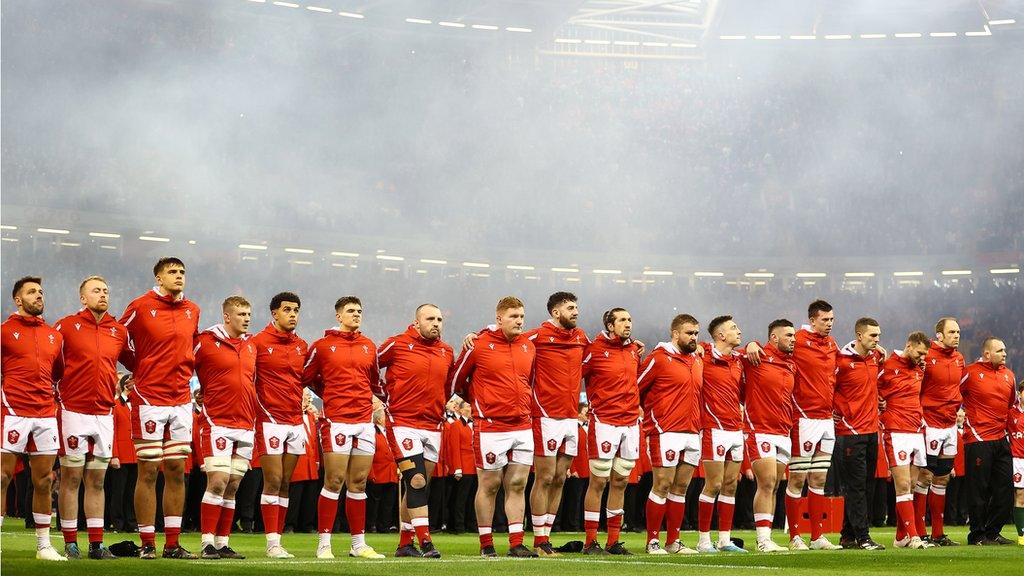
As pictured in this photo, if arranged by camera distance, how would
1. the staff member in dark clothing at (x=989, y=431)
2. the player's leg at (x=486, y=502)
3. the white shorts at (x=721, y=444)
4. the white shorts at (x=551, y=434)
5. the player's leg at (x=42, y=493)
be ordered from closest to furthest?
1. the player's leg at (x=42, y=493)
2. the player's leg at (x=486, y=502)
3. the white shorts at (x=551, y=434)
4. the white shorts at (x=721, y=444)
5. the staff member in dark clothing at (x=989, y=431)

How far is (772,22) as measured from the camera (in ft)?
118

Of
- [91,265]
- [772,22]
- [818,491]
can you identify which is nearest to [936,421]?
[818,491]

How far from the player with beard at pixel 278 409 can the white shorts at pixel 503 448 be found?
1.50 m

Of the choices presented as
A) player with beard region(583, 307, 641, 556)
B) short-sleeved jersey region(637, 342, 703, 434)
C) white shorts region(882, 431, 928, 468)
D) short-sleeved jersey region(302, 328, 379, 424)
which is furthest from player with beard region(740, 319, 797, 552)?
short-sleeved jersey region(302, 328, 379, 424)

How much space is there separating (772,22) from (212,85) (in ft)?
51.6

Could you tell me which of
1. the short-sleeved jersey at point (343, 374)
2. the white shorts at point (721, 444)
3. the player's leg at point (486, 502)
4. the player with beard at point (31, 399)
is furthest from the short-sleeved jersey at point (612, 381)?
the player with beard at point (31, 399)

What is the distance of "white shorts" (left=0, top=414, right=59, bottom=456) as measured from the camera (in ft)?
30.7

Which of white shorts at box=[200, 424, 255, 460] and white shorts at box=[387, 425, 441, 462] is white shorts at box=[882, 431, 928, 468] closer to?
white shorts at box=[387, 425, 441, 462]

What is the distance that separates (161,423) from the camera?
31.9 ft

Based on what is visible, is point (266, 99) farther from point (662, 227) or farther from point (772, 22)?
point (772, 22)

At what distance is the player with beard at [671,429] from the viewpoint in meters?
11.5

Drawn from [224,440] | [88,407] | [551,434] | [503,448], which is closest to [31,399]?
[88,407]

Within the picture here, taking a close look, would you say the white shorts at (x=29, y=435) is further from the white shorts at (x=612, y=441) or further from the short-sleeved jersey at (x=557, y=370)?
the white shorts at (x=612, y=441)

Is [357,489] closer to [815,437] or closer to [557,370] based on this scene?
[557,370]
